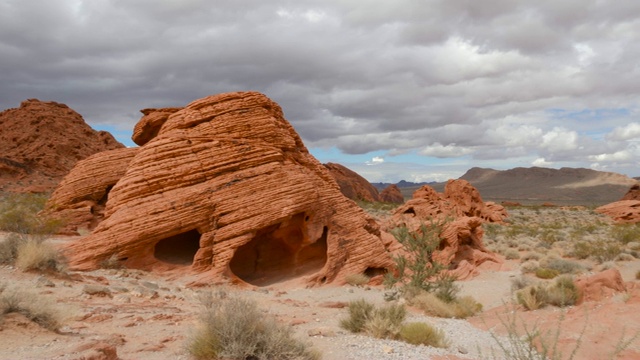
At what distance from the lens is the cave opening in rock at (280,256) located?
1634 cm

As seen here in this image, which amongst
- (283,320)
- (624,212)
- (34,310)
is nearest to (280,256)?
(283,320)

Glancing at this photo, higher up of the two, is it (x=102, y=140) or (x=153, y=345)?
(x=102, y=140)

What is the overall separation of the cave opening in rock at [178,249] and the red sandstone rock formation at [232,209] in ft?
0.13

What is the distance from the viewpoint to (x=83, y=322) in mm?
8234

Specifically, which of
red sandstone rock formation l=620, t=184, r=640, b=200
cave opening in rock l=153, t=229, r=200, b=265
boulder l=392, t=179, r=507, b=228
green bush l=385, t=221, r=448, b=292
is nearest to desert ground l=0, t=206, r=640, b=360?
green bush l=385, t=221, r=448, b=292

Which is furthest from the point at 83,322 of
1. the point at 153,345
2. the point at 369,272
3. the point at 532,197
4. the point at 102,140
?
the point at 532,197

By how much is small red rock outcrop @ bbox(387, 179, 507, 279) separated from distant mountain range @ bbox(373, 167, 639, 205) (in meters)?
100

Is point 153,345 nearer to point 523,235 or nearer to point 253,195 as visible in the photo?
point 253,195

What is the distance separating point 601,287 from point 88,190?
1833 centimetres

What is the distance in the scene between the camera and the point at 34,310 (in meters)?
7.12

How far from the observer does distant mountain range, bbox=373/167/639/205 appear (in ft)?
457

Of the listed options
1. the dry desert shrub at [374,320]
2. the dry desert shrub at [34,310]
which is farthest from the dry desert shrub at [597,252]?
the dry desert shrub at [34,310]

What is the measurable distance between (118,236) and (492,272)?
13078 millimetres

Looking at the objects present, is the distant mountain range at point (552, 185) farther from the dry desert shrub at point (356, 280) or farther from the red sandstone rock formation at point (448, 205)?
the dry desert shrub at point (356, 280)
